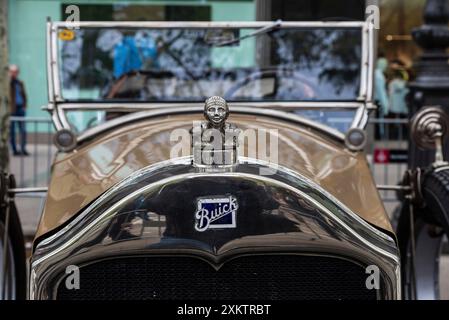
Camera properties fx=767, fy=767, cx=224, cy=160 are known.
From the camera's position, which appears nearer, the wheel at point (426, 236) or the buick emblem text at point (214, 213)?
the buick emblem text at point (214, 213)

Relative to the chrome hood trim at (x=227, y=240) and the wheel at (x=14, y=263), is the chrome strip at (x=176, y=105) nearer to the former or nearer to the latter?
the wheel at (x=14, y=263)

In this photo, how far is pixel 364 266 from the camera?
2594mm

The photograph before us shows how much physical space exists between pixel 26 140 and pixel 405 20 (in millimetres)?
6090

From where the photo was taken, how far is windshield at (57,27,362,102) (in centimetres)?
437

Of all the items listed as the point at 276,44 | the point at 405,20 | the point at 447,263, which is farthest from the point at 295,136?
the point at 405,20

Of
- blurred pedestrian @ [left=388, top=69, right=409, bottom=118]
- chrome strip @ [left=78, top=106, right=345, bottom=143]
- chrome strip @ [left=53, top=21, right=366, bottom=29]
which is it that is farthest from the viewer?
blurred pedestrian @ [left=388, top=69, right=409, bottom=118]

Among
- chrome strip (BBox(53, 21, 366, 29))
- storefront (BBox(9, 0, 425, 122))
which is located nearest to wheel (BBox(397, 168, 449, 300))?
chrome strip (BBox(53, 21, 366, 29))

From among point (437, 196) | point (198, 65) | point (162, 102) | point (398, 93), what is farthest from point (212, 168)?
point (398, 93)

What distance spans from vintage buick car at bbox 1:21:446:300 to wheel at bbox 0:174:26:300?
1.46ft

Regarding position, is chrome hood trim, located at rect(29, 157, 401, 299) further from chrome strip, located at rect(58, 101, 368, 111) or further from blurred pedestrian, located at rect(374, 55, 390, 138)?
blurred pedestrian, located at rect(374, 55, 390, 138)

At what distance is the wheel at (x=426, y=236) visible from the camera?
3.47m

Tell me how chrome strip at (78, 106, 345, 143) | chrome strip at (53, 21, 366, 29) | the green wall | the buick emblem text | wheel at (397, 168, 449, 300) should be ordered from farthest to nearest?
the green wall
chrome strip at (53, 21, 366, 29)
chrome strip at (78, 106, 345, 143)
wheel at (397, 168, 449, 300)
the buick emblem text

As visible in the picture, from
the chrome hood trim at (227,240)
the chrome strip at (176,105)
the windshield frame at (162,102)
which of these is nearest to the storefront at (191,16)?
the windshield frame at (162,102)

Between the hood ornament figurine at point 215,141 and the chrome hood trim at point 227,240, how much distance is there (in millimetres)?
49
